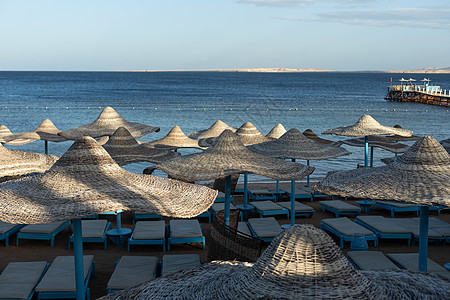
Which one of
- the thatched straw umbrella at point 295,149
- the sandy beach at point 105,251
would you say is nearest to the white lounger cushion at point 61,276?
the sandy beach at point 105,251

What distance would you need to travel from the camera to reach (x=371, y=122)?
13.3 metres

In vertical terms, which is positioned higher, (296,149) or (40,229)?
(296,149)

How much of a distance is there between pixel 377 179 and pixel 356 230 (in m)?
3.98

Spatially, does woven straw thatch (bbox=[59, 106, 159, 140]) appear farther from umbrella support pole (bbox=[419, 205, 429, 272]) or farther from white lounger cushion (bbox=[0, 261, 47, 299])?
umbrella support pole (bbox=[419, 205, 429, 272])

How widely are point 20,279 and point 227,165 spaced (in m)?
3.40

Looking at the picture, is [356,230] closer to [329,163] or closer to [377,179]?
[377,179]

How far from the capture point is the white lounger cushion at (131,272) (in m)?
6.58

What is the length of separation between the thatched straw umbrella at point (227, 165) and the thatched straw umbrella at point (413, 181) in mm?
1361

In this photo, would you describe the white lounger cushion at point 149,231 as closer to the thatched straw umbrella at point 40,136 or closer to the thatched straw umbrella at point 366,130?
the thatched straw umbrella at point 366,130

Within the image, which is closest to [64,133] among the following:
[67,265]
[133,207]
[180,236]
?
[180,236]

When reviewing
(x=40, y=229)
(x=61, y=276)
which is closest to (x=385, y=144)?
Result: (x=40, y=229)

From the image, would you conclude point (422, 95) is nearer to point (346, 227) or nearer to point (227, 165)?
point (346, 227)

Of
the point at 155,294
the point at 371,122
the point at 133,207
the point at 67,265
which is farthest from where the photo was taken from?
the point at 371,122

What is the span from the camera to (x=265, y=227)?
986cm
